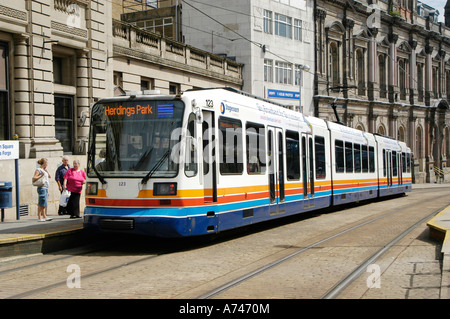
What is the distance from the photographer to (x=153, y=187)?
1088 cm

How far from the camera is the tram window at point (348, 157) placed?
22.2m

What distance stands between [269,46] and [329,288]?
3571 cm

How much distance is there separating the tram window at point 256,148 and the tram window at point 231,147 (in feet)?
1.47

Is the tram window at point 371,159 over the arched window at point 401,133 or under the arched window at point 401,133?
under

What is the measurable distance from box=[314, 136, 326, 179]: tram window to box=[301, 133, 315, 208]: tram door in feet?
1.94

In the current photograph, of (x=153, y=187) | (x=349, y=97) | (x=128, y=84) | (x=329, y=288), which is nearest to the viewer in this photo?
(x=329, y=288)

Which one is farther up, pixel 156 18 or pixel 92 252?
pixel 156 18

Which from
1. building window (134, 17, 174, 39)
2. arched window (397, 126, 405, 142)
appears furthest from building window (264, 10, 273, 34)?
arched window (397, 126, 405, 142)

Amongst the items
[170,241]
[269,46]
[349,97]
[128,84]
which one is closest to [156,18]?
[269,46]

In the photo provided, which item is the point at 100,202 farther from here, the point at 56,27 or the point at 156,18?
the point at 156,18

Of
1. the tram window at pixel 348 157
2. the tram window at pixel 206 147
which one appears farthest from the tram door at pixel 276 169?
the tram window at pixel 348 157

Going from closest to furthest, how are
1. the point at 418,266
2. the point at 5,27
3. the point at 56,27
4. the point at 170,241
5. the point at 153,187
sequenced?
the point at 418,266, the point at 153,187, the point at 170,241, the point at 5,27, the point at 56,27

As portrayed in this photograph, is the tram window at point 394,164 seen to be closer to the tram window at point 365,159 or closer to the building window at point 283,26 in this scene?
the tram window at point 365,159

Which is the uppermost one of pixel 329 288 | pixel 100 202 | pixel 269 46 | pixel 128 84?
pixel 269 46
